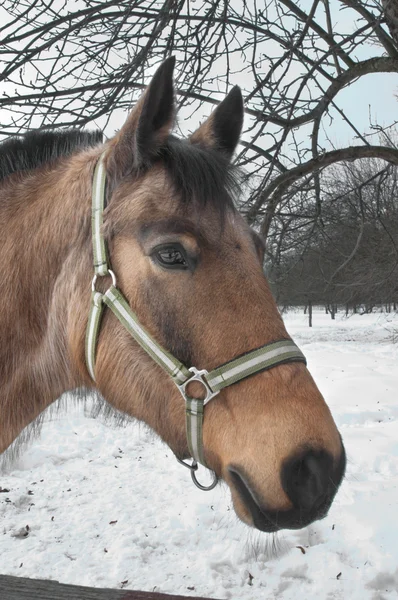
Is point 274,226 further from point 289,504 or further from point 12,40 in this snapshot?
point 289,504

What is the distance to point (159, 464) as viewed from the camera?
564 centimetres

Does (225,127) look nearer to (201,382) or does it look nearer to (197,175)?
(197,175)

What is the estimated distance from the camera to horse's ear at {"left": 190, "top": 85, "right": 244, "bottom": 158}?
198cm

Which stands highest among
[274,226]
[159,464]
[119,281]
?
[274,226]

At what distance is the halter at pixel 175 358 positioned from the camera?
4.36 feet

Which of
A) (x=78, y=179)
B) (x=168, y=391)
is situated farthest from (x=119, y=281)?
(x=78, y=179)

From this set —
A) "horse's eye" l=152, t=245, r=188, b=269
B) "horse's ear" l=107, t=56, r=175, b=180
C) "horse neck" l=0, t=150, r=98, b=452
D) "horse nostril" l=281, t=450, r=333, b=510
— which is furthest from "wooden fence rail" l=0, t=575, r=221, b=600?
"horse's ear" l=107, t=56, r=175, b=180

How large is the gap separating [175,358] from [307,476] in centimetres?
53

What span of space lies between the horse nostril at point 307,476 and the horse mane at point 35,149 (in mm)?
1739

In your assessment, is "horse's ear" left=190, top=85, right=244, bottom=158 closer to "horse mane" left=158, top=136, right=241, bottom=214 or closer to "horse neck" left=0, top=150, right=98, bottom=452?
"horse mane" left=158, top=136, right=241, bottom=214

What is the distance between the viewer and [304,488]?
3.89ft

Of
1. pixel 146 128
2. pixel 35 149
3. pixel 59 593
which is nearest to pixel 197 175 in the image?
pixel 146 128

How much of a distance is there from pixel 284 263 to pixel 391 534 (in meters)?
3.23

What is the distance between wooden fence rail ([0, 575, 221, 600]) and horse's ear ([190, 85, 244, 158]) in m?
1.68
